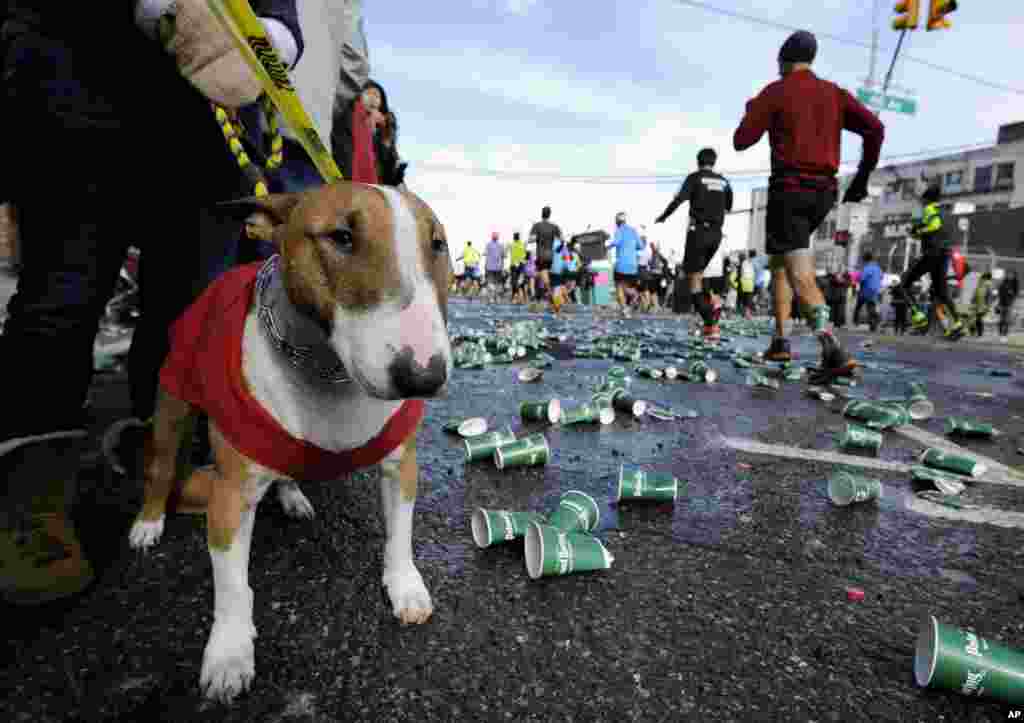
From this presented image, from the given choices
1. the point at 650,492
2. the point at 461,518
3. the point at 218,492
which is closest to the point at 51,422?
the point at 218,492

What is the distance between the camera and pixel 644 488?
2188 mm

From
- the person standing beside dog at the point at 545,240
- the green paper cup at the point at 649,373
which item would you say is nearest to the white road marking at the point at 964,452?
the green paper cup at the point at 649,373

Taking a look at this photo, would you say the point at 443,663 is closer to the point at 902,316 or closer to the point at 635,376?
the point at 635,376

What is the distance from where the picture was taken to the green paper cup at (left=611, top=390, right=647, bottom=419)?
360 centimetres

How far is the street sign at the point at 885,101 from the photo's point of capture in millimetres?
19547

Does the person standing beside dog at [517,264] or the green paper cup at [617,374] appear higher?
the person standing beside dog at [517,264]

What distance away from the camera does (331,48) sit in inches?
111

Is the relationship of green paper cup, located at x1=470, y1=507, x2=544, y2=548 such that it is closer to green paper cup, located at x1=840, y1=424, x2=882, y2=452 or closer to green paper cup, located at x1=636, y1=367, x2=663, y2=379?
green paper cup, located at x1=840, y1=424, x2=882, y2=452

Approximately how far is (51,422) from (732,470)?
257 centimetres

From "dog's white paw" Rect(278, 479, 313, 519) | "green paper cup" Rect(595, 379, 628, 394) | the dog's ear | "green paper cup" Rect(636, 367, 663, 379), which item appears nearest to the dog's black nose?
the dog's ear

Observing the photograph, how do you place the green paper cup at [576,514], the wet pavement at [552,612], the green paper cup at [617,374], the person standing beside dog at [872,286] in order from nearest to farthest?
the wet pavement at [552,612] → the green paper cup at [576,514] → the green paper cup at [617,374] → the person standing beside dog at [872,286]

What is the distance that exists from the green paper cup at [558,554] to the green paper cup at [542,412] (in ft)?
5.48

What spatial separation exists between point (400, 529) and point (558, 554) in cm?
45

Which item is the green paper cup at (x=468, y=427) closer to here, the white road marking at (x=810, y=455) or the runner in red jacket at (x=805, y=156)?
the white road marking at (x=810, y=455)
